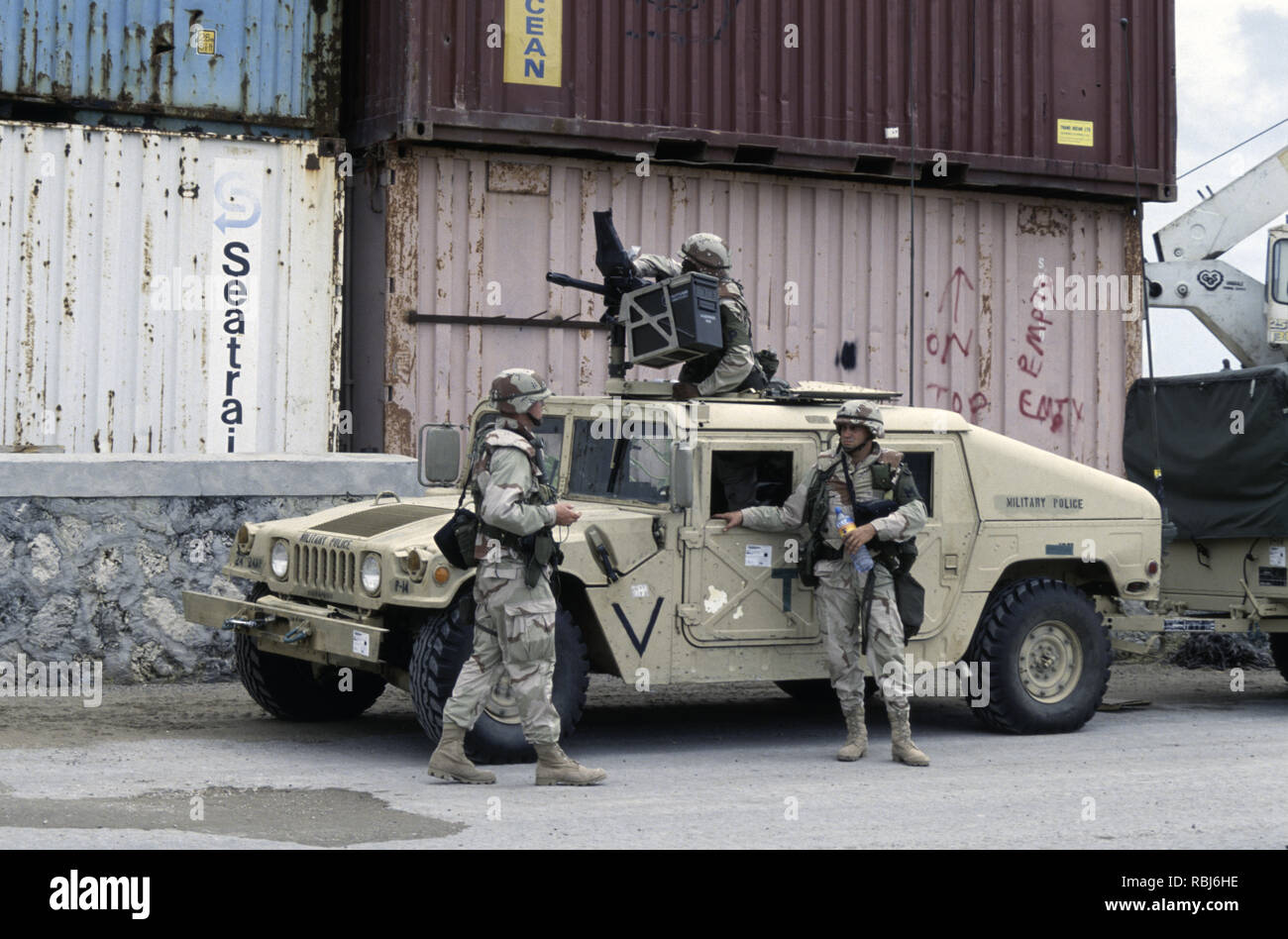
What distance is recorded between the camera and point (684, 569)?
830cm

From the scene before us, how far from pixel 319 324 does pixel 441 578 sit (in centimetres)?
572

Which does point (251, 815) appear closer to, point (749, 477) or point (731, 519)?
point (731, 519)

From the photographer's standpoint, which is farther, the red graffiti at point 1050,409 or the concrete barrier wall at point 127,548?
the red graffiti at point 1050,409

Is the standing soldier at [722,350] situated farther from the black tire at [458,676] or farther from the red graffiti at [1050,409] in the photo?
the red graffiti at [1050,409]

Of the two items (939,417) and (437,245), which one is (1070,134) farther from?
(939,417)

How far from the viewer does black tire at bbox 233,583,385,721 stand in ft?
30.0

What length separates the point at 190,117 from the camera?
13188mm

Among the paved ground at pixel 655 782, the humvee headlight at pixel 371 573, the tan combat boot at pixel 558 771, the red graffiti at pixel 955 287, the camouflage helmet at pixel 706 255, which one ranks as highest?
the red graffiti at pixel 955 287

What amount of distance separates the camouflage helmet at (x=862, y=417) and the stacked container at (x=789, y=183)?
16.9ft

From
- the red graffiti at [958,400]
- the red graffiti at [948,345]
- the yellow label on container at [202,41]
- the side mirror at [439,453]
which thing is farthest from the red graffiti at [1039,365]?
the side mirror at [439,453]

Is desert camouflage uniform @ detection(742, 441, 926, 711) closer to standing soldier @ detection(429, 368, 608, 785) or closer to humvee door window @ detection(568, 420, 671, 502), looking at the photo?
humvee door window @ detection(568, 420, 671, 502)

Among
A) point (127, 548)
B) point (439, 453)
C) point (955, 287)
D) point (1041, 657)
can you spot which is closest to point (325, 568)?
point (439, 453)

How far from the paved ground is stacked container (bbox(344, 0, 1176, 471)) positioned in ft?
12.5

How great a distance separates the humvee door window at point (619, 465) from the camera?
840cm
